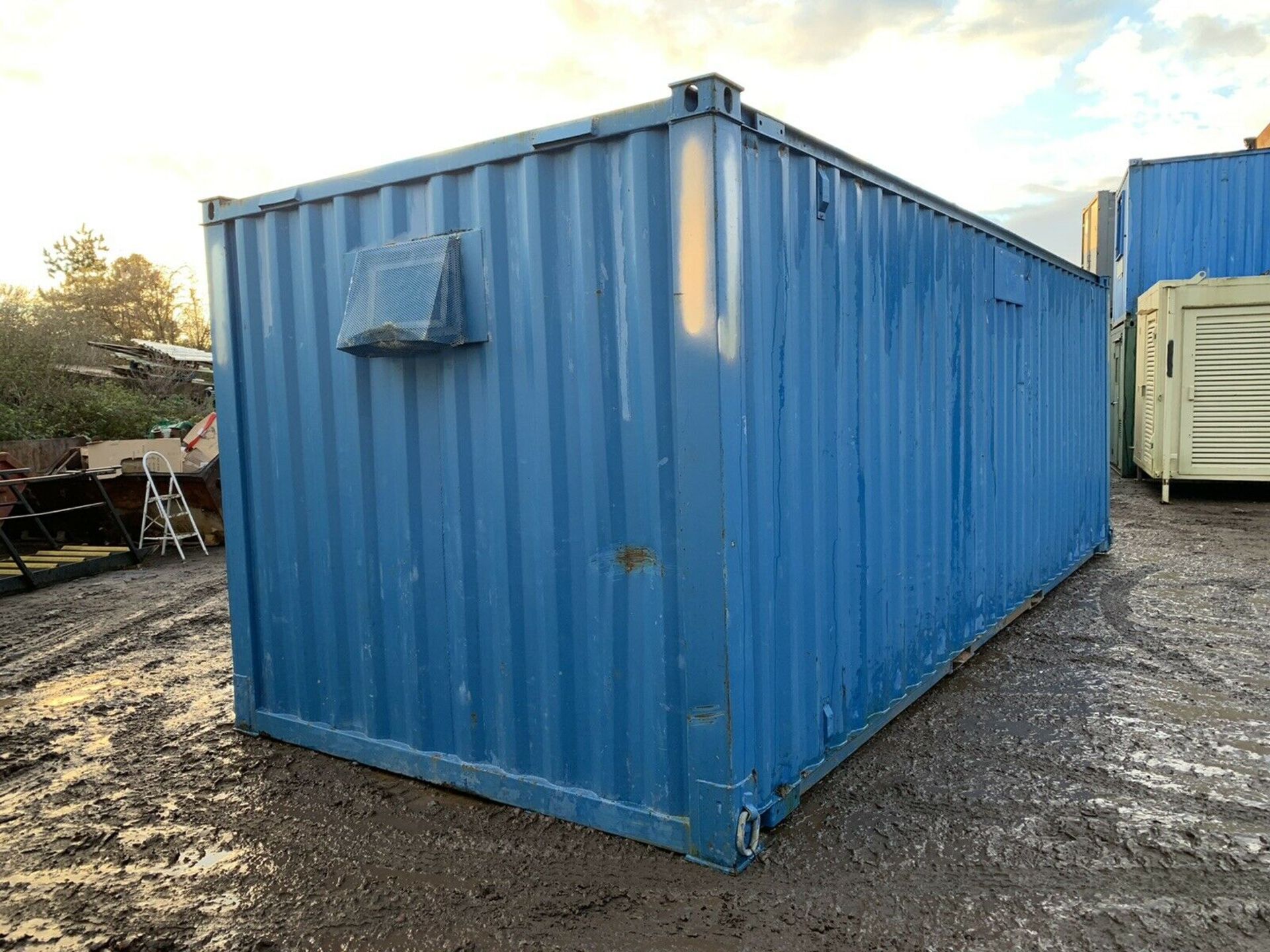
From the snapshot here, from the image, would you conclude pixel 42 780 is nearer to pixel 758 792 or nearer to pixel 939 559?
pixel 758 792

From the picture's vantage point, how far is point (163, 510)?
961 cm

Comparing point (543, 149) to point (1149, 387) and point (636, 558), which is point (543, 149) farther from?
point (1149, 387)

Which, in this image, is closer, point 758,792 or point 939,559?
point 758,792

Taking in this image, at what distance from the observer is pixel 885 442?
390 centimetres

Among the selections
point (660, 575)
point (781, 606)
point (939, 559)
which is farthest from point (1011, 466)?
point (660, 575)

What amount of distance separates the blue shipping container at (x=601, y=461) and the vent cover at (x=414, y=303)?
0.05 feet

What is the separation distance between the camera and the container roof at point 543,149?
2855 millimetres

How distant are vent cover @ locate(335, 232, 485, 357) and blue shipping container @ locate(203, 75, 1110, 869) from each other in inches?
0.6

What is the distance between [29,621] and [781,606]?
656 cm

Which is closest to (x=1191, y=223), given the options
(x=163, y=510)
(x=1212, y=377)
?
(x=1212, y=377)

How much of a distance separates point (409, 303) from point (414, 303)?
0.02 metres

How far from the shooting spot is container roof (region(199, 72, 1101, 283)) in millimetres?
2855

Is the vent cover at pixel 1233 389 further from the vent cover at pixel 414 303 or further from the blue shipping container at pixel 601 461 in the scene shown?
the vent cover at pixel 414 303

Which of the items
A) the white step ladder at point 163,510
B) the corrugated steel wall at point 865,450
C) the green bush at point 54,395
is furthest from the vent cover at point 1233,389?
the green bush at point 54,395
